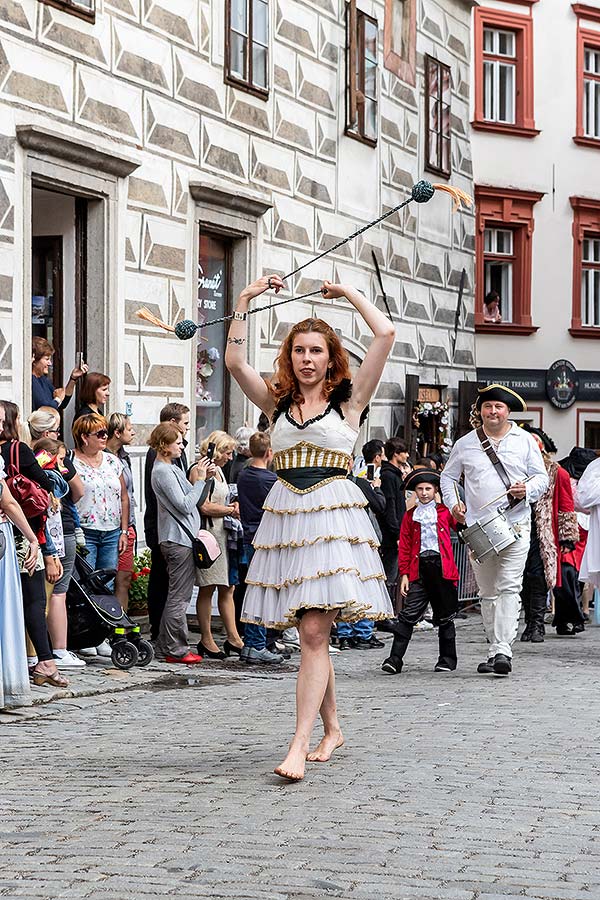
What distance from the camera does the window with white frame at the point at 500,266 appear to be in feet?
95.1

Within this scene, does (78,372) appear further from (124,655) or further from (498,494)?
(498,494)

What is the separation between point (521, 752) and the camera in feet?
25.0

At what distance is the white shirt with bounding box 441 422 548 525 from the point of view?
1123 cm

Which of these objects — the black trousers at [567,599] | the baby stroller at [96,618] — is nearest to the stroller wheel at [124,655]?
the baby stroller at [96,618]

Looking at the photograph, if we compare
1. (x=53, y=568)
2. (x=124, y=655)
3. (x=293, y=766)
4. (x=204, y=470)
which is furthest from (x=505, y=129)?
(x=293, y=766)

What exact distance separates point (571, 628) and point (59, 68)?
6914mm

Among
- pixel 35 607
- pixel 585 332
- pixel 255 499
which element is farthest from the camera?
pixel 585 332

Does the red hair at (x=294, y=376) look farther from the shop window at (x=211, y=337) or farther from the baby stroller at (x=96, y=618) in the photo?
the shop window at (x=211, y=337)

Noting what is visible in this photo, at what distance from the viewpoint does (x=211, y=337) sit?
653 inches

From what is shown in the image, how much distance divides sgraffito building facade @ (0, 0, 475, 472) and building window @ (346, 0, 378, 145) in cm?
3

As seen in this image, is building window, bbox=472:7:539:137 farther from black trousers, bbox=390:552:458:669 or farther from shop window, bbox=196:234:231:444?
black trousers, bbox=390:552:458:669

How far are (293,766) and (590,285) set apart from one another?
80.7ft

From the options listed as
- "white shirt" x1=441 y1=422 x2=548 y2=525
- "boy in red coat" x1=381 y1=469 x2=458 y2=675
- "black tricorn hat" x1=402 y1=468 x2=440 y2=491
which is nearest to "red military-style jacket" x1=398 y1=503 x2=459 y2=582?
"boy in red coat" x1=381 y1=469 x2=458 y2=675

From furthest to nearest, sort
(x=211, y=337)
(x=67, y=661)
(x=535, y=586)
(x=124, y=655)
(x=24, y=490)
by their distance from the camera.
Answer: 1. (x=211, y=337)
2. (x=535, y=586)
3. (x=124, y=655)
4. (x=67, y=661)
5. (x=24, y=490)
